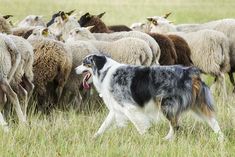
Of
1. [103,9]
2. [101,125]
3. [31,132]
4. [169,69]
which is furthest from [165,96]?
[103,9]

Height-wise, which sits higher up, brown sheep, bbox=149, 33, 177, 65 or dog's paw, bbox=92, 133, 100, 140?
dog's paw, bbox=92, 133, 100, 140

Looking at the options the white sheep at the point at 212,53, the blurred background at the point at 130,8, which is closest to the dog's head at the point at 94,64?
the white sheep at the point at 212,53

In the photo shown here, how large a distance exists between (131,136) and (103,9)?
2322 cm

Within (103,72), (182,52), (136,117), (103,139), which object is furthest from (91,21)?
(103,139)

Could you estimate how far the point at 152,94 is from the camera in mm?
7168

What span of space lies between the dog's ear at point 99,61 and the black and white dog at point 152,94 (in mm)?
84

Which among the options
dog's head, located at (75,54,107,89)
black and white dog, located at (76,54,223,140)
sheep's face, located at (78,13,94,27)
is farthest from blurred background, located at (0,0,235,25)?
black and white dog, located at (76,54,223,140)

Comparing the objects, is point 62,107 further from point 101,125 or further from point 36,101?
point 101,125

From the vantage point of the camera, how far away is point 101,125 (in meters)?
7.50

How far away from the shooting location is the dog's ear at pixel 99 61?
24.9 feet

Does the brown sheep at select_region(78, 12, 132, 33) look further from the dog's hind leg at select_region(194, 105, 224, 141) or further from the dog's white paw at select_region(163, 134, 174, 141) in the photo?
the dog's white paw at select_region(163, 134, 174, 141)

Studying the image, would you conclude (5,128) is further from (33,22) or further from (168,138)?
(33,22)

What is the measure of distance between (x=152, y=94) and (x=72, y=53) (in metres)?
2.98

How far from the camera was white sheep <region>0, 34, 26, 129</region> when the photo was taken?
25.8 feet
